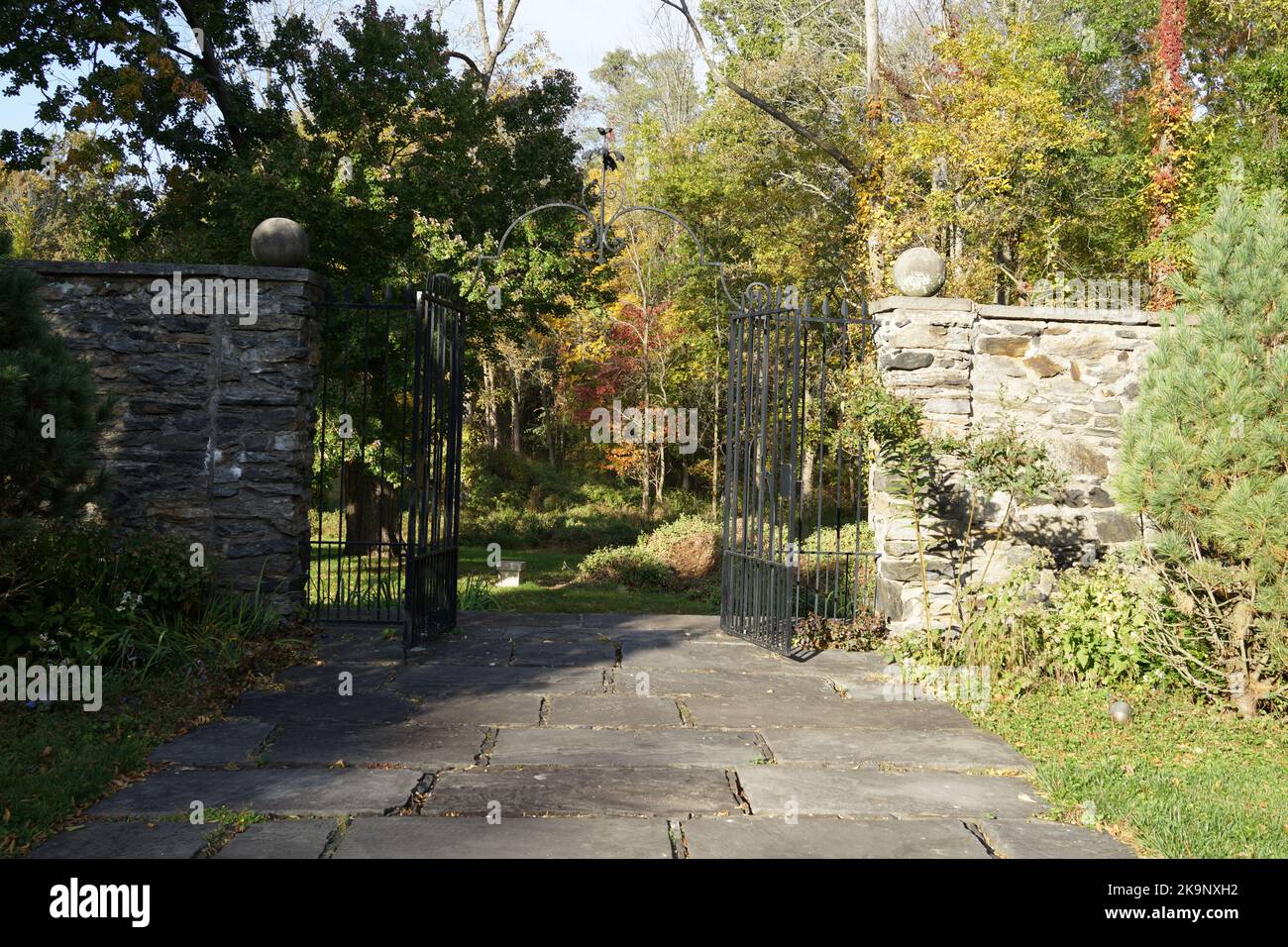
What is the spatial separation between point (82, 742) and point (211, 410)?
261 centimetres

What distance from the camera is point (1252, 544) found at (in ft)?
16.3

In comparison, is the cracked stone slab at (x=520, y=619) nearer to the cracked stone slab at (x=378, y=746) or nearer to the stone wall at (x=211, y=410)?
the stone wall at (x=211, y=410)

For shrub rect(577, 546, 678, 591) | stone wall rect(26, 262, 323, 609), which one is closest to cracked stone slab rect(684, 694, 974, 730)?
stone wall rect(26, 262, 323, 609)

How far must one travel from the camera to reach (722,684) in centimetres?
564

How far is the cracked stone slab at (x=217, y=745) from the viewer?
4133 mm

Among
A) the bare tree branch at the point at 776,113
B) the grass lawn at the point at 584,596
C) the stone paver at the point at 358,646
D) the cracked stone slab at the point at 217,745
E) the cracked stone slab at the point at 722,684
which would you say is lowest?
the grass lawn at the point at 584,596

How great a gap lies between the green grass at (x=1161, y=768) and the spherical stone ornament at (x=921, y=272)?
2712 millimetres

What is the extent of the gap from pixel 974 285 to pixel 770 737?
35.6 feet

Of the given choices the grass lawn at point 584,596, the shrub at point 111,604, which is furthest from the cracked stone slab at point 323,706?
the grass lawn at point 584,596

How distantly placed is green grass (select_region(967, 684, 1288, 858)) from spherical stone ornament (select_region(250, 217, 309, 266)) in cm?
497

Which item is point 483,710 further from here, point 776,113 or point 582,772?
point 776,113

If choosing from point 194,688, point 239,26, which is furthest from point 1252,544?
point 239,26

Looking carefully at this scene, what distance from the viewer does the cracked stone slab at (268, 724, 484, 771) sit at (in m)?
4.12

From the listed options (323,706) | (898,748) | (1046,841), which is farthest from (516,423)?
(1046,841)
